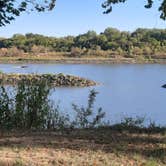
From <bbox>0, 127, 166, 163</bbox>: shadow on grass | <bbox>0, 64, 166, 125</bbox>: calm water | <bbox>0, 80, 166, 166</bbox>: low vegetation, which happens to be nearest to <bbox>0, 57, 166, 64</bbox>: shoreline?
<bbox>0, 64, 166, 125</bbox>: calm water

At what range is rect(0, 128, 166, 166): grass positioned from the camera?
617 centimetres

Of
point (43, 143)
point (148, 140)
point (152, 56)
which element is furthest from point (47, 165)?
point (152, 56)

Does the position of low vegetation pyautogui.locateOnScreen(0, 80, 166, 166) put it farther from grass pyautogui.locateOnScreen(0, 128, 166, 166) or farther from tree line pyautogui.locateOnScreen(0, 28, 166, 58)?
tree line pyautogui.locateOnScreen(0, 28, 166, 58)

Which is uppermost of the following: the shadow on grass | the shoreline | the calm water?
the shadow on grass

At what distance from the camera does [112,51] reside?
100 metres

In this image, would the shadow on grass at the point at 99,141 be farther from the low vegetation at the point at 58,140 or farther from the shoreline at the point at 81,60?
the shoreline at the point at 81,60

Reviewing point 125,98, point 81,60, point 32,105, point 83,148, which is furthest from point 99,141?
point 81,60

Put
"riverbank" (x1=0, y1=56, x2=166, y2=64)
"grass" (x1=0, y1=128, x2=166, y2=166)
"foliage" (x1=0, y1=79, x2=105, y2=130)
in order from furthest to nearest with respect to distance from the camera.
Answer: "riverbank" (x1=0, y1=56, x2=166, y2=64) → "foliage" (x1=0, y1=79, x2=105, y2=130) → "grass" (x1=0, y1=128, x2=166, y2=166)

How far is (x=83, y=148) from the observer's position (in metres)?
6.80

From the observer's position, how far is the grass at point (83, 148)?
617 centimetres

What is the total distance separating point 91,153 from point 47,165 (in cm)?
82

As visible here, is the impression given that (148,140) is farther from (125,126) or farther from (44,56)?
(44,56)

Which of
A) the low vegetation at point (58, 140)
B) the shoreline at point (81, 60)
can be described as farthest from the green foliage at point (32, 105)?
the shoreline at point (81, 60)

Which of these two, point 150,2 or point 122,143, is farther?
point 150,2
